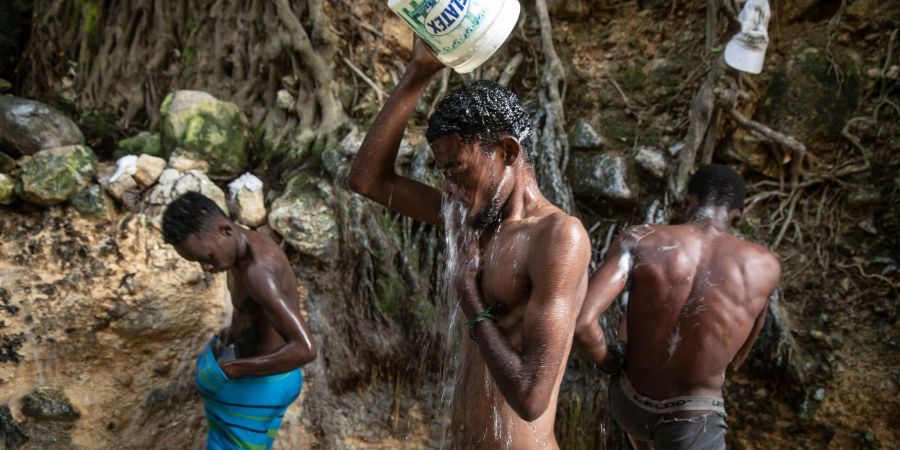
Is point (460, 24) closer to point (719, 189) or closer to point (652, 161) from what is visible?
point (719, 189)

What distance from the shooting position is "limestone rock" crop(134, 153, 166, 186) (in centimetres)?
412

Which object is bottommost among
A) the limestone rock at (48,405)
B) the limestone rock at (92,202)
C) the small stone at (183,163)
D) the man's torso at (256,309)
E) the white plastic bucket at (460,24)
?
the limestone rock at (48,405)

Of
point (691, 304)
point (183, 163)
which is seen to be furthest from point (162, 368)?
point (691, 304)

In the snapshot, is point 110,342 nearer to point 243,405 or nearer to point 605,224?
point 243,405

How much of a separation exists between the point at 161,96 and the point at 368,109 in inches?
79.7

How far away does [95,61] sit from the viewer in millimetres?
5426

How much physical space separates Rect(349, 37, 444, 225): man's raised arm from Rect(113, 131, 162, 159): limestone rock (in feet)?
10.2

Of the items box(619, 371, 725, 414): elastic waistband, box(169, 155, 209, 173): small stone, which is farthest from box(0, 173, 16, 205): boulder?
box(619, 371, 725, 414): elastic waistband

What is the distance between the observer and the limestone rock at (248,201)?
418 centimetres

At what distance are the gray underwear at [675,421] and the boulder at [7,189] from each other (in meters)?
3.93

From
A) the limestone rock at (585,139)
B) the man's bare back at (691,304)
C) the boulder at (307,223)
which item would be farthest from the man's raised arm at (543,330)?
the limestone rock at (585,139)

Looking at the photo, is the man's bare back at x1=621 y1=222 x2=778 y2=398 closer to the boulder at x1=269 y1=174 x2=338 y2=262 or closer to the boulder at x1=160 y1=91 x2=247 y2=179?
the boulder at x1=269 y1=174 x2=338 y2=262

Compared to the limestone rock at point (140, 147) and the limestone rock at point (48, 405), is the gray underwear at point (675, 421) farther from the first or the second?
the limestone rock at point (140, 147)

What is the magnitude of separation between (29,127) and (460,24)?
3.95 meters
